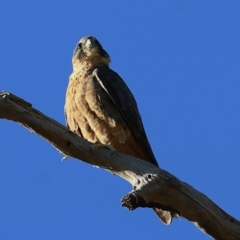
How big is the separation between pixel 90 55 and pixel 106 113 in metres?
Answer: 1.38

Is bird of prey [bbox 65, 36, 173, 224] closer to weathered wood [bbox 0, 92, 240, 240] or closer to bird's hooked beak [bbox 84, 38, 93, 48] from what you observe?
bird's hooked beak [bbox 84, 38, 93, 48]

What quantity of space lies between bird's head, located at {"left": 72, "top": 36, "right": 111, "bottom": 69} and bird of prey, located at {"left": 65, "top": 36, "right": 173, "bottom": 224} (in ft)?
1.57

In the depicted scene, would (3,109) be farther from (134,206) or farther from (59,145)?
(134,206)

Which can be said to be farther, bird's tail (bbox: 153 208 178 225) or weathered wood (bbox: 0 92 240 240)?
bird's tail (bbox: 153 208 178 225)

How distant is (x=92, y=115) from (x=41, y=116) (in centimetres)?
171

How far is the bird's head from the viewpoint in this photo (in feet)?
28.6

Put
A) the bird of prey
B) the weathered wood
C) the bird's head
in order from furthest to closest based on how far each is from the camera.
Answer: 1. the bird's head
2. the bird of prey
3. the weathered wood

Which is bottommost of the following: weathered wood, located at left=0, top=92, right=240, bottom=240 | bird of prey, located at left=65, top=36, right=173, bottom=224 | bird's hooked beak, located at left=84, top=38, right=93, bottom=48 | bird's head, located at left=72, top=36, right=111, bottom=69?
weathered wood, located at left=0, top=92, right=240, bottom=240

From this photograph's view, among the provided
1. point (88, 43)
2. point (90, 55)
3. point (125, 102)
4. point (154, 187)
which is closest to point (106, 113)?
point (125, 102)

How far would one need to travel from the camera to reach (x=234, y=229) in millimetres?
5730

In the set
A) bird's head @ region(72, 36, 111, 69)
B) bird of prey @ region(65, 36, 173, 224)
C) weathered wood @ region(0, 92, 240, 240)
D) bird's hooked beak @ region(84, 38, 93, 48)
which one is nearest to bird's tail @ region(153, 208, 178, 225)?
bird of prey @ region(65, 36, 173, 224)

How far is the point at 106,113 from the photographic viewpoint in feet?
25.2

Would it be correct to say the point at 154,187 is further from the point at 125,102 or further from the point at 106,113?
the point at 125,102

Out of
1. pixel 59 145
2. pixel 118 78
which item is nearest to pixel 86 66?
pixel 118 78
